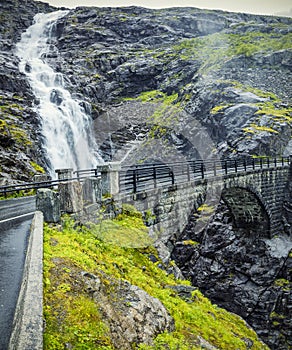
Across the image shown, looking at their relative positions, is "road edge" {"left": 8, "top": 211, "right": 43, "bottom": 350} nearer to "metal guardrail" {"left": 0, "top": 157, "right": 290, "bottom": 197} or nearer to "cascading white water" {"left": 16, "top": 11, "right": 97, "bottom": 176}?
"metal guardrail" {"left": 0, "top": 157, "right": 290, "bottom": 197}

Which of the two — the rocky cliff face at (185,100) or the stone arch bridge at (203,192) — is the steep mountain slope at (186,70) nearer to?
the rocky cliff face at (185,100)

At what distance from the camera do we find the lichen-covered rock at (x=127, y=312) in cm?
448

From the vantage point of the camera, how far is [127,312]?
509 centimetres

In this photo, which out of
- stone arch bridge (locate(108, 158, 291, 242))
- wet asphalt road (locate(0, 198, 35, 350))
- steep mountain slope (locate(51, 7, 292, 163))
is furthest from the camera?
steep mountain slope (locate(51, 7, 292, 163))

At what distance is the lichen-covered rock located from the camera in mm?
4480

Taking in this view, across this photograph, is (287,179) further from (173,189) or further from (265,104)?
(173,189)

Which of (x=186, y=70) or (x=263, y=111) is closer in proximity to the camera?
(x=263, y=111)

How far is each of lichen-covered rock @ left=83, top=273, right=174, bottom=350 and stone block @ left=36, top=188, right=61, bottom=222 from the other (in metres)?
2.38

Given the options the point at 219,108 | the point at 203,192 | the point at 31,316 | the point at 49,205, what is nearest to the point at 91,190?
the point at 49,205

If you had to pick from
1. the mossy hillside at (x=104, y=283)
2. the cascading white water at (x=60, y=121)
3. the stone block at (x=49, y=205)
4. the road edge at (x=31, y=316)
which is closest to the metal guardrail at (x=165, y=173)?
the mossy hillside at (x=104, y=283)

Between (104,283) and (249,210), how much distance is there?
19.6m

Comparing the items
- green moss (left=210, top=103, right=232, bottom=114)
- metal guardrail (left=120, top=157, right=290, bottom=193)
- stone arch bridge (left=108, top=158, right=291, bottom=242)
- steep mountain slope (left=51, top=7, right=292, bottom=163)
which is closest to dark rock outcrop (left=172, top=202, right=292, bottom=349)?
stone arch bridge (left=108, top=158, right=291, bottom=242)

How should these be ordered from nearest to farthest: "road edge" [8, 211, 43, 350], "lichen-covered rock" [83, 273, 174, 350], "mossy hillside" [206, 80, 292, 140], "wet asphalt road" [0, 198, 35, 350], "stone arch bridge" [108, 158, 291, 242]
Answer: "road edge" [8, 211, 43, 350], "wet asphalt road" [0, 198, 35, 350], "lichen-covered rock" [83, 273, 174, 350], "stone arch bridge" [108, 158, 291, 242], "mossy hillside" [206, 80, 292, 140]

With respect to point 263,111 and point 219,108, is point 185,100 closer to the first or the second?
point 219,108
